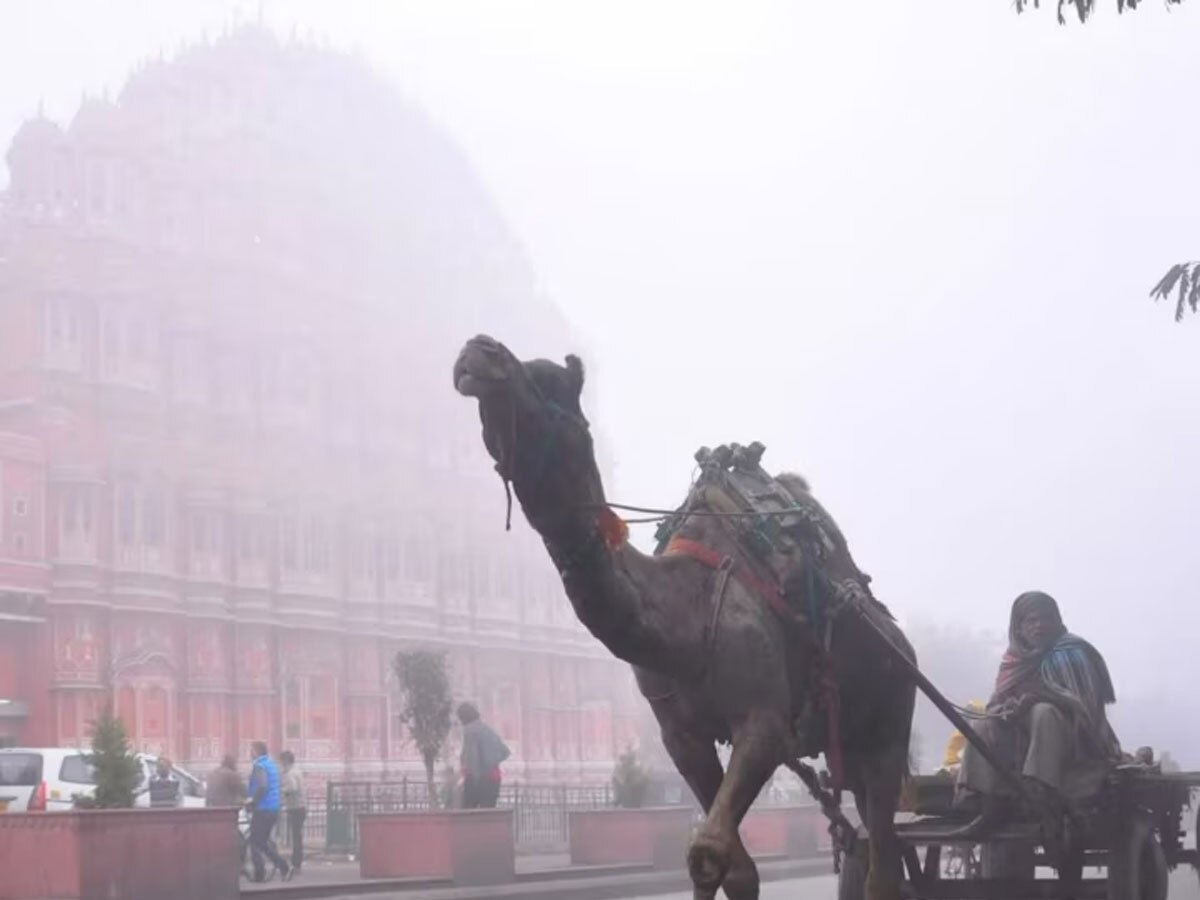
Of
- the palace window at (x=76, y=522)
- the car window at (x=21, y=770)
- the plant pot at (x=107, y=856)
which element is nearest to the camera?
the plant pot at (x=107, y=856)

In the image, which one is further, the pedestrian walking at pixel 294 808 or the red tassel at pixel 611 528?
the pedestrian walking at pixel 294 808

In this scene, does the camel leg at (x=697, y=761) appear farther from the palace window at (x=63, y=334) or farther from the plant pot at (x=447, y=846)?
the palace window at (x=63, y=334)

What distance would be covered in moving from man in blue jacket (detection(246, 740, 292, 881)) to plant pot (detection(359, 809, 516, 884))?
275 centimetres

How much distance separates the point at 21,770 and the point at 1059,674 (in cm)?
2293

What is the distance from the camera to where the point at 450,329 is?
265 ft

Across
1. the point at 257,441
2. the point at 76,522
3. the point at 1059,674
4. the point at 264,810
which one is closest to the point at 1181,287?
the point at 1059,674

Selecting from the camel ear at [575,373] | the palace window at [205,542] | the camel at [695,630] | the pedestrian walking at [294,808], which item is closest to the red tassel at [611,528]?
the camel at [695,630]

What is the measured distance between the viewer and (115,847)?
16422mm

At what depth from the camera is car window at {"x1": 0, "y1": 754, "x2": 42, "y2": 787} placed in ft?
93.7

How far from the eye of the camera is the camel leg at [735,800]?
20.6 feet

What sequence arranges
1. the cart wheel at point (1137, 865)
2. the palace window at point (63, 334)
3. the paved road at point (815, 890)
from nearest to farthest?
the cart wheel at point (1137, 865) < the paved road at point (815, 890) < the palace window at point (63, 334)

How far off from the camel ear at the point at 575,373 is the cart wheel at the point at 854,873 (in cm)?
321

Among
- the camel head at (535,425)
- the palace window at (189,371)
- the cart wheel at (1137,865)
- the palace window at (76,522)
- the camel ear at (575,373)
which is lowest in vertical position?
the cart wheel at (1137,865)

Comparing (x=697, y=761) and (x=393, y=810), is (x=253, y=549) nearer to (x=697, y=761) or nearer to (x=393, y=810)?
(x=393, y=810)
